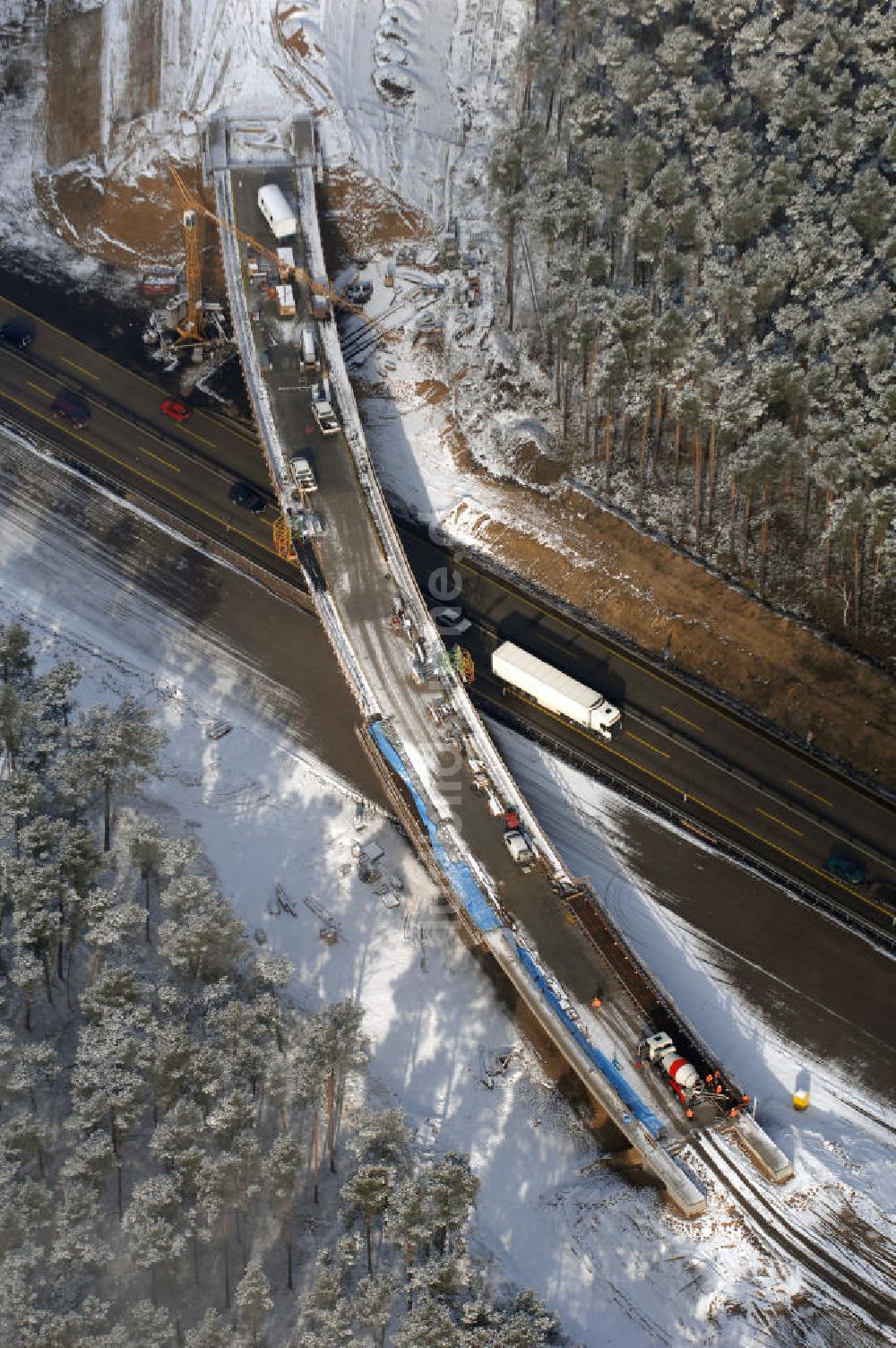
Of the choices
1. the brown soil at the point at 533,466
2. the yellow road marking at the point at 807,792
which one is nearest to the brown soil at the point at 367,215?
the brown soil at the point at 533,466

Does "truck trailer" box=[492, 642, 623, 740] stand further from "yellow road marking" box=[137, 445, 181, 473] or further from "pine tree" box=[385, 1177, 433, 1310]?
"pine tree" box=[385, 1177, 433, 1310]

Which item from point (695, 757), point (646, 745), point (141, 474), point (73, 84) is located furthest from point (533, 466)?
point (73, 84)

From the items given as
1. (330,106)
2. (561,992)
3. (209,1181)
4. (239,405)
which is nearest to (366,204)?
(330,106)

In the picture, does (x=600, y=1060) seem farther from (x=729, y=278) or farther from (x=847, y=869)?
(x=729, y=278)

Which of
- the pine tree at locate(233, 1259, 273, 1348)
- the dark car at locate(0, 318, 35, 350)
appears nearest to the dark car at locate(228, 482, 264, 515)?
the dark car at locate(0, 318, 35, 350)

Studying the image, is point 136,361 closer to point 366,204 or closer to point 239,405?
point 239,405

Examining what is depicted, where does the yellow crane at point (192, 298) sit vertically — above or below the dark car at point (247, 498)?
above

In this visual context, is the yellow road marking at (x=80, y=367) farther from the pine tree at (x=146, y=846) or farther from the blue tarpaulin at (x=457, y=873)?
the blue tarpaulin at (x=457, y=873)

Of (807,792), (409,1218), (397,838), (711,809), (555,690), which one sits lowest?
(409,1218)
